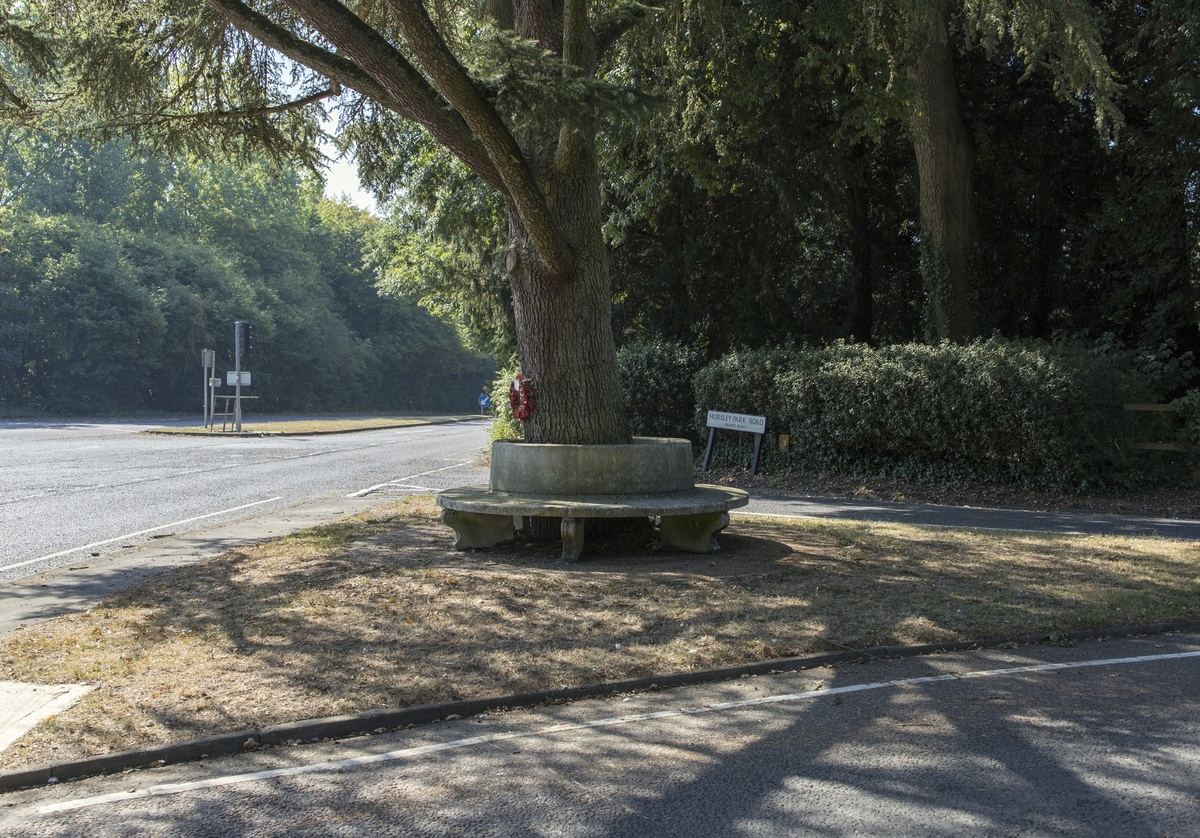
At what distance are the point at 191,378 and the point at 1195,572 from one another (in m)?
58.1

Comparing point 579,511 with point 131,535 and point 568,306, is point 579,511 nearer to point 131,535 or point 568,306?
point 568,306

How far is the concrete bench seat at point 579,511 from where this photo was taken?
8.80 metres

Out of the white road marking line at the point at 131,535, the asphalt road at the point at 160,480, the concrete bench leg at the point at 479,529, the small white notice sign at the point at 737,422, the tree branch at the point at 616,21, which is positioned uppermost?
the tree branch at the point at 616,21

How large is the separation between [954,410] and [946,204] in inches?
194

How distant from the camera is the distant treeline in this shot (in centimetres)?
5181

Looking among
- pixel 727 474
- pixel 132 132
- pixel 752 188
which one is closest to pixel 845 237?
pixel 752 188

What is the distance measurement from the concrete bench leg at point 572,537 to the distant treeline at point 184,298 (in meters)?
24.4

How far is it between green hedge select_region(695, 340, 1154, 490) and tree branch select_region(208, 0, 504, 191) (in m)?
9.44

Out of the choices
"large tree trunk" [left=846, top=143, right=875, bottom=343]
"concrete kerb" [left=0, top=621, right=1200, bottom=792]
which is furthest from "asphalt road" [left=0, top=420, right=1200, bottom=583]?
"large tree trunk" [left=846, top=143, right=875, bottom=343]

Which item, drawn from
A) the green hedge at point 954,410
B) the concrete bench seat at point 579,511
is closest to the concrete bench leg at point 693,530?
the concrete bench seat at point 579,511

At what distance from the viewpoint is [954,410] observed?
1596 centimetres

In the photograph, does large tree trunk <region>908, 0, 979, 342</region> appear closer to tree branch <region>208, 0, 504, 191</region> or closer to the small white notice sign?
the small white notice sign

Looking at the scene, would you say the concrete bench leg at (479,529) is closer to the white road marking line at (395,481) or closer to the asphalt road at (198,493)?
the asphalt road at (198,493)

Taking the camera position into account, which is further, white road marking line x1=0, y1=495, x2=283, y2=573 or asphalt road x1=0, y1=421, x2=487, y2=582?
asphalt road x1=0, y1=421, x2=487, y2=582
